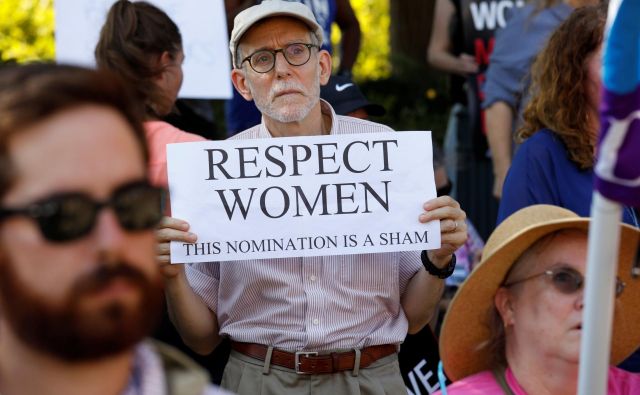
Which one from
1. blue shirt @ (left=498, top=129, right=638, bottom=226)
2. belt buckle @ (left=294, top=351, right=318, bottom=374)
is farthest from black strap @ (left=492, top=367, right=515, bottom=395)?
blue shirt @ (left=498, top=129, right=638, bottom=226)

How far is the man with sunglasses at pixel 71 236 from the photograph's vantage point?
1.90m

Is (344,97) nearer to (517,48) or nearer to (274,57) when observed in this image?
(517,48)

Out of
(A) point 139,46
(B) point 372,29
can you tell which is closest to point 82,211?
(A) point 139,46

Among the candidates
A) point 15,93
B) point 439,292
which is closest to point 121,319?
point 15,93

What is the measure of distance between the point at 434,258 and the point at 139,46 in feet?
4.59

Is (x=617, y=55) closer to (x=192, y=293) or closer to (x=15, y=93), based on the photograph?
(x=15, y=93)

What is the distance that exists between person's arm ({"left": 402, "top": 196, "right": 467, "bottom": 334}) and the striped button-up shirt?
71 millimetres

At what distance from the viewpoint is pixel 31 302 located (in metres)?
1.90

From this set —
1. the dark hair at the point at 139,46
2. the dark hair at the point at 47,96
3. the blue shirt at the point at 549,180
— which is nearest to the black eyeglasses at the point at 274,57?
the dark hair at the point at 139,46

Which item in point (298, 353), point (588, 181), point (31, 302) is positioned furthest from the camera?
point (588, 181)

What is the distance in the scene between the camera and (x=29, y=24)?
1176 cm

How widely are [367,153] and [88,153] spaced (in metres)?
1.95

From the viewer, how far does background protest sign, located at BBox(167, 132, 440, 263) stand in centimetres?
377

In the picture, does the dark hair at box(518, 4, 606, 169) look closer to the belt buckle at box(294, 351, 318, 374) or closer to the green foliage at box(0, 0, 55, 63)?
the belt buckle at box(294, 351, 318, 374)
